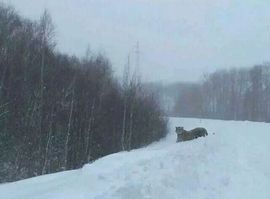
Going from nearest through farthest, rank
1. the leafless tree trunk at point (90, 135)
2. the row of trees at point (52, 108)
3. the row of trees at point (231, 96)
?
the row of trees at point (52, 108) → the leafless tree trunk at point (90, 135) → the row of trees at point (231, 96)

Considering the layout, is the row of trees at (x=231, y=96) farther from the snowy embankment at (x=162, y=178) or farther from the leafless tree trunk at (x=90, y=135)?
the snowy embankment at (x=162, y=178)

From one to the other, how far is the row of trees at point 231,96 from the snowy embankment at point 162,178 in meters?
90.7

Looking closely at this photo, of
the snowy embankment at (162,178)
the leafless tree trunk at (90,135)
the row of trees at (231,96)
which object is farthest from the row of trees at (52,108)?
the row of trees at (231,96)

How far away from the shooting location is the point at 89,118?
5719 centimetres

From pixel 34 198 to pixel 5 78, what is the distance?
38.3 meters

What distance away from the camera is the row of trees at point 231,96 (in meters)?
111

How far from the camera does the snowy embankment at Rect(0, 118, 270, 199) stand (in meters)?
10.5

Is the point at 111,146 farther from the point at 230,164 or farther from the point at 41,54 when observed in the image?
the point at 230,164

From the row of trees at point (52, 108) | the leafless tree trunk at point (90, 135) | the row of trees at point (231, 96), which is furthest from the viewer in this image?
the row of trees at point (231, 96)

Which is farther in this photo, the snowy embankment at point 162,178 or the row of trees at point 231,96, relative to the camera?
the row of trees at point 231,96

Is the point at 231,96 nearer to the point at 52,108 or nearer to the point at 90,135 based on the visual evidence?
the point at 90,135

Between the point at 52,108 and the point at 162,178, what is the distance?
39.4 metres

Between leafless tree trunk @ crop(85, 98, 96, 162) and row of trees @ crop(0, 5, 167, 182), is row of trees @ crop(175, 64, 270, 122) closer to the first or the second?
row of trees @ crop(0, 5, 167, 182)

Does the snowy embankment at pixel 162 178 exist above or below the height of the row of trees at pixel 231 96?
below
